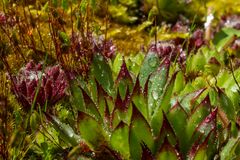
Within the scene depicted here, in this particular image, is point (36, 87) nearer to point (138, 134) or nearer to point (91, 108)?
point (91, 108)

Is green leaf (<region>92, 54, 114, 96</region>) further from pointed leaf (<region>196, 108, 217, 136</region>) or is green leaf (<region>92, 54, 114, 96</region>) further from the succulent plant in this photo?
pointed leaf (<region>196, 108, 217, 136</region>)

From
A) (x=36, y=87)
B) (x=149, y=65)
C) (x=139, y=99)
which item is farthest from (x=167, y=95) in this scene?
(x=36, y=87)

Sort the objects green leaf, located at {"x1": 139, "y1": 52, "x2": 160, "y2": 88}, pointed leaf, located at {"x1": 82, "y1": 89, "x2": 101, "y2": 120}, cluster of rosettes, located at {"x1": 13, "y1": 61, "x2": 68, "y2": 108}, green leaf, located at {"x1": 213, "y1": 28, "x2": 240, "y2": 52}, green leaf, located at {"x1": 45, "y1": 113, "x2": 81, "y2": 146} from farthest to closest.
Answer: green leaf, located at {"x1": 213, "y1": 28, "x2": 240, "y2": 52} < green leaf, located at {"x1": 139, "y1": 52, "x2": 160, "y2": 88} < cluster of rosettes, located at {"x1": 13, "y1": 61, "x2": 68, "y2": 108} < pointed leaf, located at {"x1": 82, "y1": 89, "x2": 101, "y2": 120} < green leaf, located at {"x1": 45, "y1": 113, "x2": 81, "y2": 146}

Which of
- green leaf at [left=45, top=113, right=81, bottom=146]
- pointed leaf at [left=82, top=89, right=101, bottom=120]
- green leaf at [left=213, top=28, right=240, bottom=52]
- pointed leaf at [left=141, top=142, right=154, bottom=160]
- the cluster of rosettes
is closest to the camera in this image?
pointed leaf at [left=141, top=142, right=154, bottom=160]

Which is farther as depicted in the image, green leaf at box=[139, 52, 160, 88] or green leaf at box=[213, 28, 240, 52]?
green leaf at box=[213, 28, 240, 52]

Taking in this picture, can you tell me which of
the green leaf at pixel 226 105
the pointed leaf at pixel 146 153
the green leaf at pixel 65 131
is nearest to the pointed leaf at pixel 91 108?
the green leaf at pixel 65 131

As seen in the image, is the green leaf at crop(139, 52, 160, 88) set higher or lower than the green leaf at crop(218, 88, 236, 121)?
higher

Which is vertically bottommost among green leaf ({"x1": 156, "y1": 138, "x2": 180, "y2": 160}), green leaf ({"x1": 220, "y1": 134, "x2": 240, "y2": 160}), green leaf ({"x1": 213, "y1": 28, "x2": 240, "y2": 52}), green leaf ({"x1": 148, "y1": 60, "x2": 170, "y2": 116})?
green leaf ({"x1": 213, "y1": 28, "x2": 240, "y2": 52})

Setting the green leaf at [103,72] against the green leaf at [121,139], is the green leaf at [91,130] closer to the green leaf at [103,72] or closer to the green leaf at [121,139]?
the green leaf at [121,139]

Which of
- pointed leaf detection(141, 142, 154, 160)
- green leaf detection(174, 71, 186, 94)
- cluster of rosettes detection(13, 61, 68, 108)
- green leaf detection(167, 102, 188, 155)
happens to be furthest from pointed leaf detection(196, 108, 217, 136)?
cluster of rosettes detection(13, 61, 68, 108)
